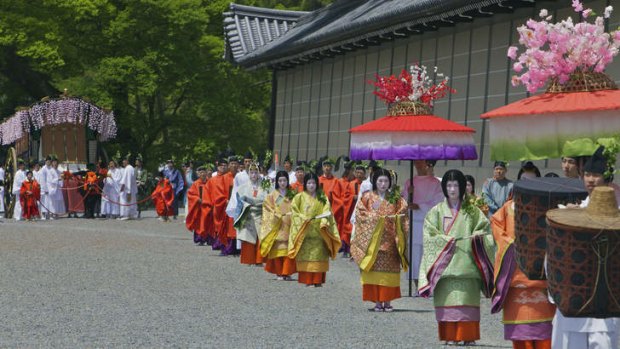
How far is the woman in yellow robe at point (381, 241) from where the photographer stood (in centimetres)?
1287

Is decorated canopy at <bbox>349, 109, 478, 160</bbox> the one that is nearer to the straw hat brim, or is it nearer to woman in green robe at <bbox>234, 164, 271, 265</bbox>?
woman in green robe at <bbox>234, 164, 271, 265</bbox>

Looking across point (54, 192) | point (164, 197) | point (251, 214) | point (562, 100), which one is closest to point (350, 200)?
point (251, 214)

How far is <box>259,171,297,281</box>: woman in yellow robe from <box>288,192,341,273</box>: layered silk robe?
110cm

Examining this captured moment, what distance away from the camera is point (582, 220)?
631 centimetres

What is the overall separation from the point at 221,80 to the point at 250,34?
8266mm

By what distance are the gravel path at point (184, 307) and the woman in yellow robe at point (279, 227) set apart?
1.03 ft

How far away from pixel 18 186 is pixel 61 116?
3.85 m

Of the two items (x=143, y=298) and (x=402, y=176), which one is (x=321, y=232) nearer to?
(x=143, y=298)

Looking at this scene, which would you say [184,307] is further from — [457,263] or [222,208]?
[222,208]

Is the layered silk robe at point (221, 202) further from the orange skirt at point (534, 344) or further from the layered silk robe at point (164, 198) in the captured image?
the orange skirt at point (534, 344)

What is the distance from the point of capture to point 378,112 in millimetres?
23688

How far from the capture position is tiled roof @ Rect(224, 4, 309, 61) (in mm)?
31234

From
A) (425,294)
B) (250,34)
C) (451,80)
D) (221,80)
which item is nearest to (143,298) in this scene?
(425,294)

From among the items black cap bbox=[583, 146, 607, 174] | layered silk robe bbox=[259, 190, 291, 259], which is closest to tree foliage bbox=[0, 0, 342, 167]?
layered silk robe bbox=[259, 190, 291, 259]
